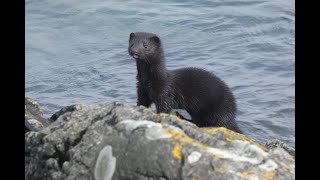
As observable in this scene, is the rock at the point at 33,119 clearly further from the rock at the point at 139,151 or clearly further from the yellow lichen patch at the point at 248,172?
the yellow lichen patch at the point at 248,172

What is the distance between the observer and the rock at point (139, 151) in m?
4.00

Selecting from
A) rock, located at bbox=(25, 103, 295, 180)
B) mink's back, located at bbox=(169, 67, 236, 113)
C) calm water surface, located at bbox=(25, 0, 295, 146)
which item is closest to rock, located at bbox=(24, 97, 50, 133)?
rock, located at bbox=(25, 103, 295, 180)

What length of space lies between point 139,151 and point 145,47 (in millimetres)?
3877

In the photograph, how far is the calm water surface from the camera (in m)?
9.60

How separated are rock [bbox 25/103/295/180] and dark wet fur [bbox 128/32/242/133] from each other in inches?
130

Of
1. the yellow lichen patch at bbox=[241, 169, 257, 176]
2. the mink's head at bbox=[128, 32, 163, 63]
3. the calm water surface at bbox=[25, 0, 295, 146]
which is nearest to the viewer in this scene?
the yellow lichen patch at bbox=[241, 169, 257, 176]

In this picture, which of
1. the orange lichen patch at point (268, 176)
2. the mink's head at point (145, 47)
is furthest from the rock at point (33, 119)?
the orange lichen patch at point (268, 176)

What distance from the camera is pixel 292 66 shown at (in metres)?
10.7

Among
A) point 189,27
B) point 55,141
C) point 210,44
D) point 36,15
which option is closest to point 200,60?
point 210,44

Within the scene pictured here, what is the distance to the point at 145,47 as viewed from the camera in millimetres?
7828

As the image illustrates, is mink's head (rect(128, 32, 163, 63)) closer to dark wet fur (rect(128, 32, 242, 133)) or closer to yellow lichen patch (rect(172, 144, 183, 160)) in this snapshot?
dark wet fur (rect(128, 32, 242, 133))

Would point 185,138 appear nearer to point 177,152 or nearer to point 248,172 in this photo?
point 177,152

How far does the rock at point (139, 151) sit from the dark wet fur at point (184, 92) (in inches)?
130

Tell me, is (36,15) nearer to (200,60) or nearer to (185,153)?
(200,60)
